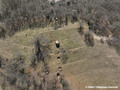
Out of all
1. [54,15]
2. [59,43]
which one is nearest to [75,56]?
[59,43]

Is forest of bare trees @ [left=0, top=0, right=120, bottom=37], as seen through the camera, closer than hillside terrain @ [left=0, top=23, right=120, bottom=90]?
No

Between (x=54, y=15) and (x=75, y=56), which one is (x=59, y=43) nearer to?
(x=75, y=56)

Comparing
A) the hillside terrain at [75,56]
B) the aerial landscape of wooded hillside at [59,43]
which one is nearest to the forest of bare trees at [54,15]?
the aerial landscape of wooded hillside at [59,43]

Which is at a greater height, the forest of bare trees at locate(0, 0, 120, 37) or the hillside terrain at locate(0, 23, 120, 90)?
the forest of bare trees at locate(0, 0, 120, 37)

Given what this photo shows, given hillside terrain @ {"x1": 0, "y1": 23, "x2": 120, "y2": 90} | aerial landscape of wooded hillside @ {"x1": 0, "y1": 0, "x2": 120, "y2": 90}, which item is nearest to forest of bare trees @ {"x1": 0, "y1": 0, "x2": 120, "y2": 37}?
aerial landscape of wooded hillside @ {"x1": 0, "y1": 0, "x2": 120, "y2": 90}

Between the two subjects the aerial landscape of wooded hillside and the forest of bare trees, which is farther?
the forest of bare trees

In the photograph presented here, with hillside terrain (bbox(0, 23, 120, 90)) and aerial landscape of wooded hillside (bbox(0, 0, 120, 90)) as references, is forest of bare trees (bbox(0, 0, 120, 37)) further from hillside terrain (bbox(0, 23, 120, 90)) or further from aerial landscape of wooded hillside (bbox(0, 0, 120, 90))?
hillside terrain (bbox(0, 23, 120, 90))

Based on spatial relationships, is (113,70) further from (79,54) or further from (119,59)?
(79,54)
